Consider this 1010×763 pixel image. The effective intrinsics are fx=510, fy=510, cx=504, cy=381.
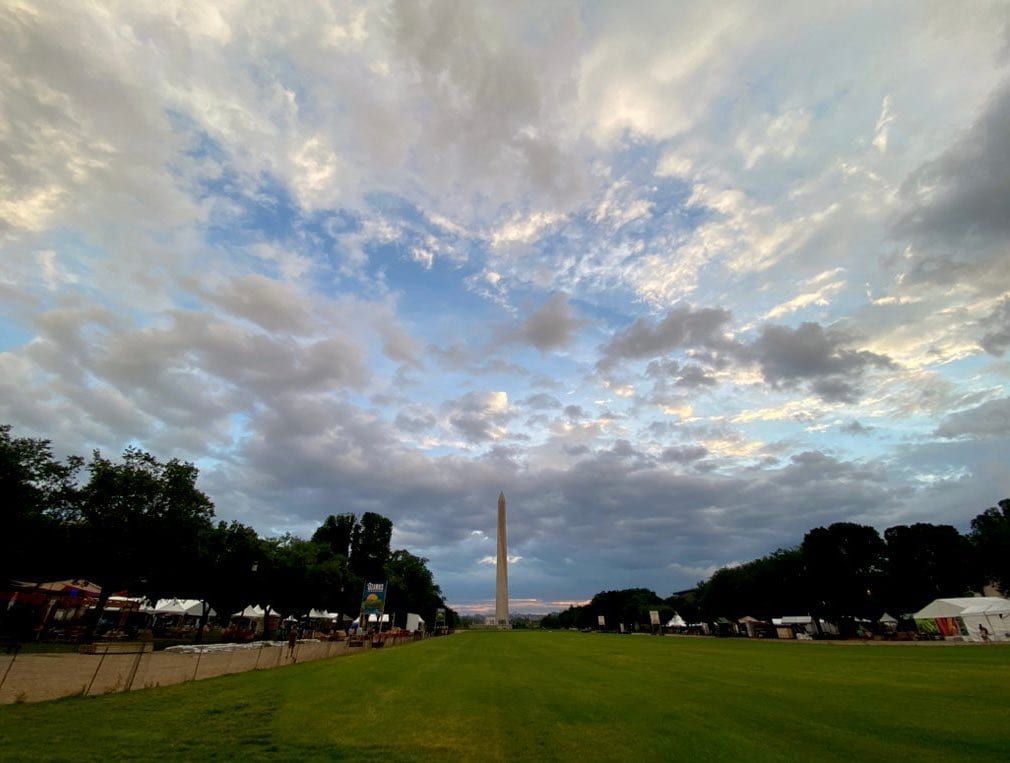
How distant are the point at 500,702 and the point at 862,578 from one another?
86.1 metres

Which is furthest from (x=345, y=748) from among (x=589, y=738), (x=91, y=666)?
(x=91, y=666)

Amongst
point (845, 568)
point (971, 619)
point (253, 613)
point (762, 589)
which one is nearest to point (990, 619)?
point (971, 619)

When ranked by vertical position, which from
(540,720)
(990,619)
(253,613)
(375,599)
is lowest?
(540,720)

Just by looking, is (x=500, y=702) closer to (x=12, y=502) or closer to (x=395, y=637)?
(x=12, y=502)

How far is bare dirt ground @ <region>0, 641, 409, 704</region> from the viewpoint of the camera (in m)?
15.9

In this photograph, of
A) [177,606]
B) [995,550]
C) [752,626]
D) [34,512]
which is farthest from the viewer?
[752,626]

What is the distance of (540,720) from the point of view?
12.8 m

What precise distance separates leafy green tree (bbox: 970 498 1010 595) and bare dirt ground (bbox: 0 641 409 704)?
88227 mm

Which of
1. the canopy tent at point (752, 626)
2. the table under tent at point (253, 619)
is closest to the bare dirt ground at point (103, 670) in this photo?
the table under tent at point (253, 619)

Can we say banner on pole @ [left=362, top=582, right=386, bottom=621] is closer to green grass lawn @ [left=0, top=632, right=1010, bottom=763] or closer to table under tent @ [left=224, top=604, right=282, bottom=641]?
table under tent @ [left=224, top=604, right=282, bottom=641]

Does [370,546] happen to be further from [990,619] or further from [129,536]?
[990,619]

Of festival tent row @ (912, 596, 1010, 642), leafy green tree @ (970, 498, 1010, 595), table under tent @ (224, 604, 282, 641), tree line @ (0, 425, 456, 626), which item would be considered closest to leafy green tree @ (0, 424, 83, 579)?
tree line @ (0, 425, 456, 626)

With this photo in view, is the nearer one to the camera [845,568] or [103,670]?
[103,670]

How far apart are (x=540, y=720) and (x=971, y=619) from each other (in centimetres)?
6271
